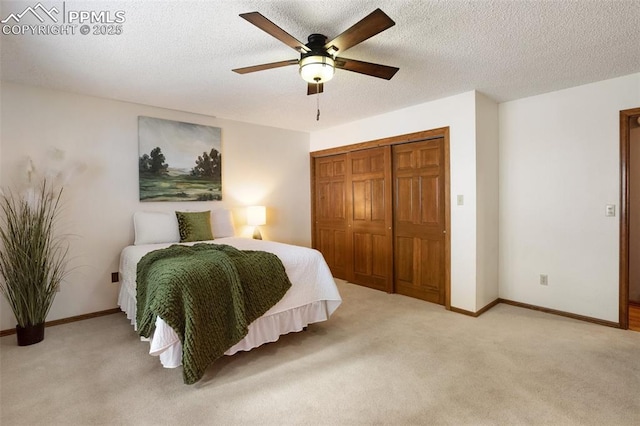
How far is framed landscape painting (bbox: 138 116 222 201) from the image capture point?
3623 millimetres

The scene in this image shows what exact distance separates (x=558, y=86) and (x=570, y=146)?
2.01 feet

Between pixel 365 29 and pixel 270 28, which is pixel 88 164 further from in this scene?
pixel 365 29

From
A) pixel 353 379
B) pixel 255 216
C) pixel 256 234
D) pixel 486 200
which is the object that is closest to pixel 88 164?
pixel 255 216

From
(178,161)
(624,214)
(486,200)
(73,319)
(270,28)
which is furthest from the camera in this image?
(178,161)

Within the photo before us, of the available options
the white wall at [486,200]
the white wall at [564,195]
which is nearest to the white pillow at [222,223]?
the white wall at [486,200]

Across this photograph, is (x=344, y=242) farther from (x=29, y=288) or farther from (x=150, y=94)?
(x=29, y=288)

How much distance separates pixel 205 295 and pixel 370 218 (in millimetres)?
2709

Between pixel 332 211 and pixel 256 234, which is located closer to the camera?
pixel 256 234

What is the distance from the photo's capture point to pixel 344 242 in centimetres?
479

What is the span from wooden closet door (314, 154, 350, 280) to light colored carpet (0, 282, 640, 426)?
6.12 feet

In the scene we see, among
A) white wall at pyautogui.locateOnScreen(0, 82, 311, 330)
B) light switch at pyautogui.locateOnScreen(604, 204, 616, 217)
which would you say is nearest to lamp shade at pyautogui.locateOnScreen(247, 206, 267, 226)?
white wall at pyautogui.locateOnScreen(0, 82, 311, 330)

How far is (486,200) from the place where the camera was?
350 cm

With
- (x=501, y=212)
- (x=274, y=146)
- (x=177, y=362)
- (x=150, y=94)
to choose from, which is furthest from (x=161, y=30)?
(x=501, y=212)

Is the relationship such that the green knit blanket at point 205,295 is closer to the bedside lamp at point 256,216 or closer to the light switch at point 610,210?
the bedside lamp at point 256,216
